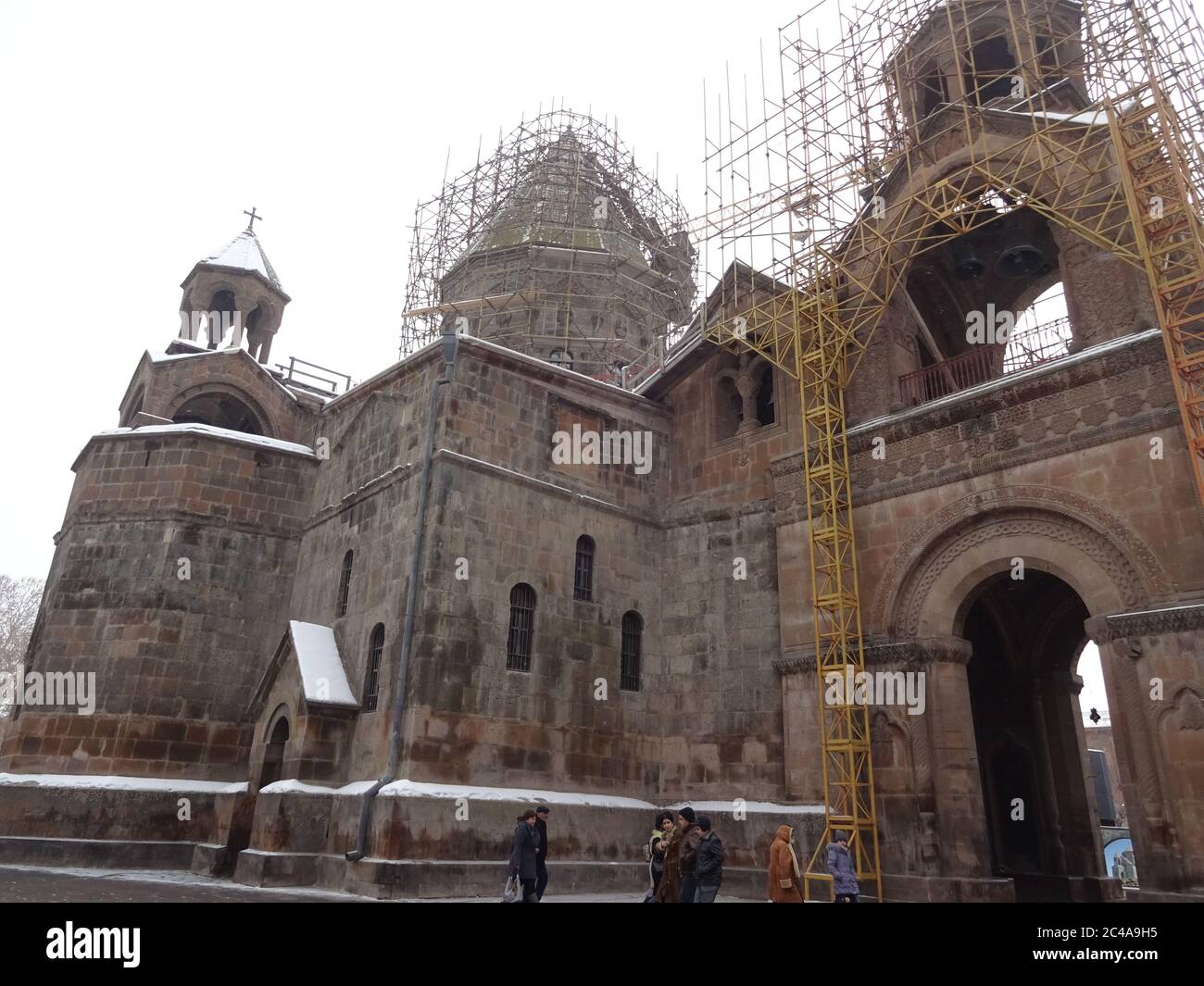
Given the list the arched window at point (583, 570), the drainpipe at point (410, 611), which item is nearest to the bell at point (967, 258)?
the arched window at point (583, 570)

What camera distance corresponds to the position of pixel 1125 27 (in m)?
16.7

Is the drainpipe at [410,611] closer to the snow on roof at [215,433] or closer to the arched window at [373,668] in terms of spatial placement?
the arched window at [373,668]

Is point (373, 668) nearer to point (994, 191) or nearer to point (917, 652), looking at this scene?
point (917, 652)

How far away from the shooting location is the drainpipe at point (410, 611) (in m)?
14.6

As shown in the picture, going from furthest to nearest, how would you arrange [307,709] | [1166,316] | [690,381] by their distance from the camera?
[690,381] → [307,709] → [1166,316]

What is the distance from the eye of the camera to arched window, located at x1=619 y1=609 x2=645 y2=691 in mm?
18875

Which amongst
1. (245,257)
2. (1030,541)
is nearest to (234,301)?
(245,257)

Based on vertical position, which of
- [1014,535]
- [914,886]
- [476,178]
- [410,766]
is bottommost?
[914,886]

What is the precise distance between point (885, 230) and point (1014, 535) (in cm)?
684

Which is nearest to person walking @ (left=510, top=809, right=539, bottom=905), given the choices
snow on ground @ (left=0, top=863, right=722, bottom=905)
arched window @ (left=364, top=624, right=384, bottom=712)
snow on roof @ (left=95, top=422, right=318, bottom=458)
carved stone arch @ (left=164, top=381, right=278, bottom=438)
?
snow on ground @ (left=0, top=863, right=722, bottom=905)

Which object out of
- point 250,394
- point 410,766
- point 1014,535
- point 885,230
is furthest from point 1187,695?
point 250,394

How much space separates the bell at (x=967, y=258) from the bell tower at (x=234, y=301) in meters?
18.8

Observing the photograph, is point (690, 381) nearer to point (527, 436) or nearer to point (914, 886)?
point (527, 436)
